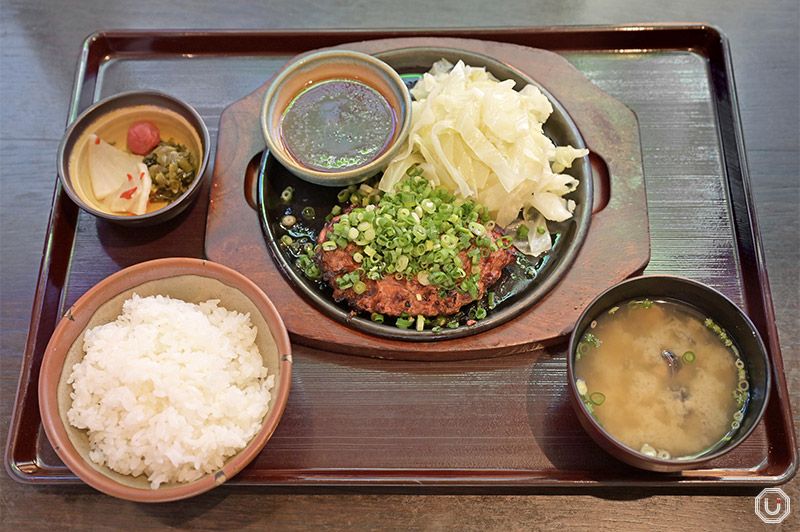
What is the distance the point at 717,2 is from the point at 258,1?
8.89ft

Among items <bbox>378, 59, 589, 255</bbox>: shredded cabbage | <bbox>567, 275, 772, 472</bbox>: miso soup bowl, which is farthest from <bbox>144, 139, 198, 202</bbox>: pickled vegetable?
<bbox>567, 275, 772, 472</bbox>: miso soup bowl

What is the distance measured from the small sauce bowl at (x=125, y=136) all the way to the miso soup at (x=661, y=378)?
6.09 feet

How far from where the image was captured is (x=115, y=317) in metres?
2.40

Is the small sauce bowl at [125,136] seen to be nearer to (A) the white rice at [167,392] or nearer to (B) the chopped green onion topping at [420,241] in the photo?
(A) the white rice at [167,392]

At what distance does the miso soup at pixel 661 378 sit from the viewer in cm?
218

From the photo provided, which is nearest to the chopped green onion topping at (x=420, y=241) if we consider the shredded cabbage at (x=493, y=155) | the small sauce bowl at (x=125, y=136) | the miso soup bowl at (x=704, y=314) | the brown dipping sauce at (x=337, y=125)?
the shredded cabbage at (x=493, y=155)

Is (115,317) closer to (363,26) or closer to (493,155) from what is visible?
(493,155)

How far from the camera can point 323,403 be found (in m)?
2.45

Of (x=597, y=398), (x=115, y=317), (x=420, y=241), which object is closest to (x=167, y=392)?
(x=115, y=317)

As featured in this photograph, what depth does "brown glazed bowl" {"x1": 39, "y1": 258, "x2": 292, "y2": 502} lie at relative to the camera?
2.07 metres

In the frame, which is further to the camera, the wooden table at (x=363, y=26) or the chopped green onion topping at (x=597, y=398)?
the wooden table at (x=363, y=26)

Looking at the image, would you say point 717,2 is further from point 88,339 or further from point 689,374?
point 88,339

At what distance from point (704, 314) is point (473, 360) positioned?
0.92m

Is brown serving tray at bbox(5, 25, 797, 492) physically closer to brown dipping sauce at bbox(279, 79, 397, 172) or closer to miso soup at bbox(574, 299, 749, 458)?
miso soup at bbox(574, 299, 749, 458)
